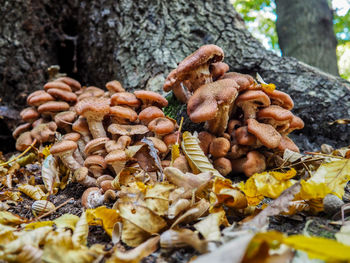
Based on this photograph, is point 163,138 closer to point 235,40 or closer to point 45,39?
point 235,40

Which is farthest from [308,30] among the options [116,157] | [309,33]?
[116,157]

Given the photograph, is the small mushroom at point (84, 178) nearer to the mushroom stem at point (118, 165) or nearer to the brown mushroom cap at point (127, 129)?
the mushroom stem at point (118, 165)

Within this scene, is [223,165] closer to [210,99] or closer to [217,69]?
[210,99]

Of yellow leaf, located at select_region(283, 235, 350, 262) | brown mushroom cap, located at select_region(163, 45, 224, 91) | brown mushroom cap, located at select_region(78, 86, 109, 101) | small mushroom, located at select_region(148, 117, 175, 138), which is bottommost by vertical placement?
small mushroom, located at select_region(148, 117, 175, 138)

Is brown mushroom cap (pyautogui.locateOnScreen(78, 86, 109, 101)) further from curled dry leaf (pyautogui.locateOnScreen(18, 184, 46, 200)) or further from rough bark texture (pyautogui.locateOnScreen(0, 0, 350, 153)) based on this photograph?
curled dry leaf (pyautogui.locateOnScreen(18, 184, 46, 200))

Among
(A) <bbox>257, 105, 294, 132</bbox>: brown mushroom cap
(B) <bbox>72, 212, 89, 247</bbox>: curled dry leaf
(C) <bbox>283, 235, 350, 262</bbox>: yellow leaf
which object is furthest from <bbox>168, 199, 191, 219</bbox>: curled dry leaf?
(A) <bbox>257, 105, 294, 132</bbox>: brown mushroom cap

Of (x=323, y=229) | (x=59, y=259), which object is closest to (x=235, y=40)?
(x=323, y=229)

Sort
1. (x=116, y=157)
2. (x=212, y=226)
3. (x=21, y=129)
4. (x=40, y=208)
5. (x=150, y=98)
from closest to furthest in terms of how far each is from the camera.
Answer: (x=212, y=226), (x=40, y=208), (x=116, y=157), (x=150, y=98), (x=21, y=129)
